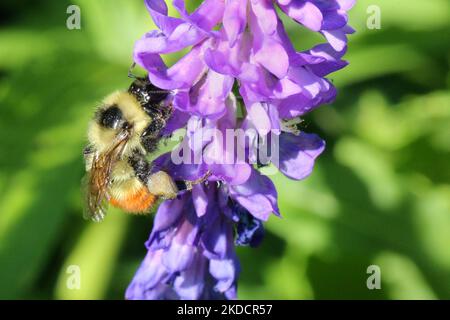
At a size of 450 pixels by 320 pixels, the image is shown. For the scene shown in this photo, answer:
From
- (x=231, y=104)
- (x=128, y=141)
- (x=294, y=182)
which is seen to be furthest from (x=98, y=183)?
(x=294, y=182)

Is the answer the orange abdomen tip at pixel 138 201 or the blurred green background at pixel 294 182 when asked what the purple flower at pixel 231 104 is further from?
the blurred green background at pixel 294 182

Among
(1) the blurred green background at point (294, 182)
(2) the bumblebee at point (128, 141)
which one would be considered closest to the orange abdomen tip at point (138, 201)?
(2) the bumblebee at point (128, 141)

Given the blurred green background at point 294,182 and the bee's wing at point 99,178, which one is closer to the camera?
the bee's wing at point 99,178

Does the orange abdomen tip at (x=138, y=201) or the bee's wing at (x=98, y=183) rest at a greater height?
the bee's wing at (x=98, y=183)

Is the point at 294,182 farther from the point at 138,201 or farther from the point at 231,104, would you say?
the point at 231,104

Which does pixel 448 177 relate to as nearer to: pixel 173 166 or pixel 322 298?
pixel 322 298

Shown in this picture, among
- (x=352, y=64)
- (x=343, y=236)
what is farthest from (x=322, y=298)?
(x=352, y=64)

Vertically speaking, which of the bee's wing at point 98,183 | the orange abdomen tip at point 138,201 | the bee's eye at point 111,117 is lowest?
the orange abdomen tip at point 138,201
